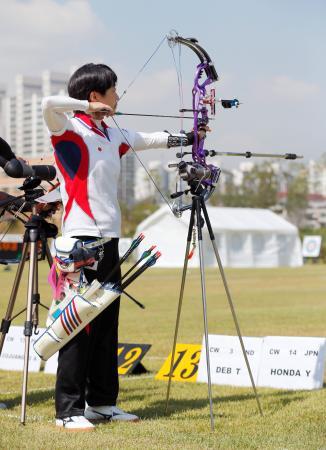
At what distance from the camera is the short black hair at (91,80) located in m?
5.62

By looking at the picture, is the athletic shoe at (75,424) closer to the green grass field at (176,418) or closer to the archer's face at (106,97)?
the green grass field at (176,418)

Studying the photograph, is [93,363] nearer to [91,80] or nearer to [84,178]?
[84,178]

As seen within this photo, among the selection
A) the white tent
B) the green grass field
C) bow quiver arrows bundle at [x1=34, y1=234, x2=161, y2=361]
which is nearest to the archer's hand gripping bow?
bow quiver arrows bundle at [x1=34, y1=234, x2=161, y2=361]

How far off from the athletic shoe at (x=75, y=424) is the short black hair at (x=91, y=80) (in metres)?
2.04

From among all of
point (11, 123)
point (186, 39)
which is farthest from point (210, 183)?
point (11, 123)

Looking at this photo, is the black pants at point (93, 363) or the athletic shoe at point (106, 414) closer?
the black pants at point (93, 363)

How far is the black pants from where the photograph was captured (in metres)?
5.50

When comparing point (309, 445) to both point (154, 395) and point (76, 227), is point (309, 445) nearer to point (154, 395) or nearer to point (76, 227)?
point (76, 227)

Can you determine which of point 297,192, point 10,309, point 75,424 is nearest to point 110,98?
point 10,309

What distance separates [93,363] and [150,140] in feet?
5.12

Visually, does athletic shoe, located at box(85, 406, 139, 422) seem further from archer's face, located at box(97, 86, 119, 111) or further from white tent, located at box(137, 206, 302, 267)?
white tent, located at box(137, 206, 302, 267)

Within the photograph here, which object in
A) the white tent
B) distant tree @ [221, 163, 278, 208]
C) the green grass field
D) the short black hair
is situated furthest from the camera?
distant tree @ [221, 163, 278, 208]

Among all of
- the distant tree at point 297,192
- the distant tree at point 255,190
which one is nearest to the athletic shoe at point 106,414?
the distant tree at point 255,190

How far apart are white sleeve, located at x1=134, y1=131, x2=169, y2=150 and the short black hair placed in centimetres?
46
